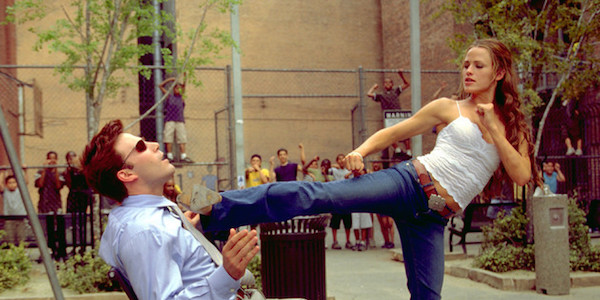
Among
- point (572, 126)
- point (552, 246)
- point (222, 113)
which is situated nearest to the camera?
point (552, 246)

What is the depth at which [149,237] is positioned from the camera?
7.86 feet

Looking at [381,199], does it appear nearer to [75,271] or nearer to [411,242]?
[411,242]

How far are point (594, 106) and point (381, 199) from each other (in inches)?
650

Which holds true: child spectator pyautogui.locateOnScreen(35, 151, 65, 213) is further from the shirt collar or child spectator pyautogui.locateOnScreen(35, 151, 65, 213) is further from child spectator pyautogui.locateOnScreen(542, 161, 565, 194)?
the shirt collar

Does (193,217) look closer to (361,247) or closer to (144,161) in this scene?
(144,161)

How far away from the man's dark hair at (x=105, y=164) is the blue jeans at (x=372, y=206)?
694 millimetres

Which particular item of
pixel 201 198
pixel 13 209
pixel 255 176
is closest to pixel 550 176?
pixel 255 176

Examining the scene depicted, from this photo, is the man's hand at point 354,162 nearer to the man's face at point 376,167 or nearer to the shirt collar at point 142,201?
the shirt collar at point 142,201

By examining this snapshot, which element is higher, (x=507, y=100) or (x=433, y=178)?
(x=507, y=100)

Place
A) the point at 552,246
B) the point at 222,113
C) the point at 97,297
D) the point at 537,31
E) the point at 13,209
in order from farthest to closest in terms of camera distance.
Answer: the point at 222,113 < the point at 13,209 < the point at 537,31 < the point at 552,246 < the point at 97,297

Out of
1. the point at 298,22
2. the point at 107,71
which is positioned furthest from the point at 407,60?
the point at 107,71

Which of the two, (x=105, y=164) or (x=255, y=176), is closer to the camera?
(x=105, y=164)

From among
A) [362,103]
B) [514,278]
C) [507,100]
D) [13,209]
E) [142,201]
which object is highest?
[362,103]

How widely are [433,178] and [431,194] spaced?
3.9 inches
